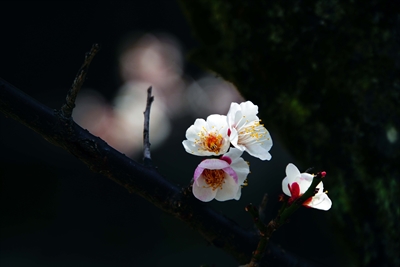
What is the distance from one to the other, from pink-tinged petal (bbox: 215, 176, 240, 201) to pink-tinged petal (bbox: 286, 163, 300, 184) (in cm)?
6

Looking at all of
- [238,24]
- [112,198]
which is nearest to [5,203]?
[112,198]

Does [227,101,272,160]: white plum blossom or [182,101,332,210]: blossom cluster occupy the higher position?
[227,101,272,160]: white plum blossom

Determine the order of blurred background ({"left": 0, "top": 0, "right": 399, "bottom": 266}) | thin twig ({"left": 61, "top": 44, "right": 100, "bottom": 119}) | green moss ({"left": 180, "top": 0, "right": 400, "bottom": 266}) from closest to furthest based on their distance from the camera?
thin twig ({"left": 61, "top": 44, "right": 100, "bottom": 119}) < green moss ({"left": 180, "top": 0, "right": 400, "bottom": 266}) < blurred background ({"left": 0, "top": 0, "right": 399, "bottom": 266})

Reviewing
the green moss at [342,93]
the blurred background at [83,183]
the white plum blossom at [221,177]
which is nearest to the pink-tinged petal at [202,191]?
the white plum blossom at [221,177]

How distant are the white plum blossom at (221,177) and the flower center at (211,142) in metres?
0.01

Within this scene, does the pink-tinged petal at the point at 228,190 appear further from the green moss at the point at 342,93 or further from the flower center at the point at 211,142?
the green moss at the point at 342,93

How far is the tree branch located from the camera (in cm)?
44

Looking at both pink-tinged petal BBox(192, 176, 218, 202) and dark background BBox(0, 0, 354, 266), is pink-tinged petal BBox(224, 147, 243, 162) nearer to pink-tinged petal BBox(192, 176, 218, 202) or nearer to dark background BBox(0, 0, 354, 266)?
pink-tinged petal BBox(192, 176, 218, 202)

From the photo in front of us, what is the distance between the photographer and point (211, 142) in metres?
0.47

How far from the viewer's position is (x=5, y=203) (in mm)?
2215

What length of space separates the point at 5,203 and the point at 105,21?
3.86 ft

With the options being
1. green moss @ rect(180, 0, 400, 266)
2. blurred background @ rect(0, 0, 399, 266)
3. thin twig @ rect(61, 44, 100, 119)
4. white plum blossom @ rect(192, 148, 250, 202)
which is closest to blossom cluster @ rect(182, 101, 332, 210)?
white plum blossom @ rect(192, 148, 250, 202)

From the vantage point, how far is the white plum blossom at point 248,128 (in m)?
0.47

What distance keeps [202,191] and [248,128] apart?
9 centimetres
